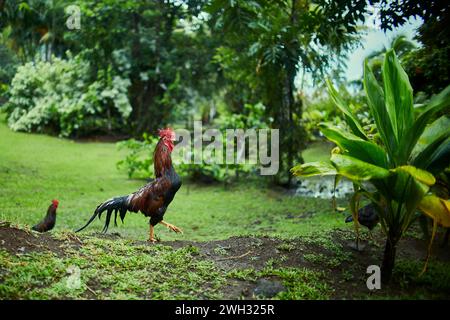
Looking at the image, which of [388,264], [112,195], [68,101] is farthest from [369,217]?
[68,101]

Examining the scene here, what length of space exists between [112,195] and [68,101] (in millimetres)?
5186

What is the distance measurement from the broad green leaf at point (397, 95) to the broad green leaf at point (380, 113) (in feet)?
0.09

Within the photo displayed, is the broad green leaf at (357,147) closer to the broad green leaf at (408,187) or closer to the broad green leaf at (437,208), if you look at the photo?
the broad green leaf at (408,187)

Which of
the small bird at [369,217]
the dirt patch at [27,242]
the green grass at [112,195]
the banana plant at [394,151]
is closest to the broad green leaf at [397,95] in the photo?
the banana plant at [394,151]

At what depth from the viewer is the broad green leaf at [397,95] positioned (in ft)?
7.45

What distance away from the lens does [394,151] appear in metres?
2.28

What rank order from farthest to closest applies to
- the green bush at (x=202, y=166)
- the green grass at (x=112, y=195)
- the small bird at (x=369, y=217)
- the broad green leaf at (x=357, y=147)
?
the green bush at (x=202, y=166), the green grass at (x=112, y=195), the small bird at (x=369, y=217), the broad green leaf at (x=357, y=147)

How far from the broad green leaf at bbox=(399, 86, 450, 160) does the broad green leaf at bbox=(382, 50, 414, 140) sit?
3.1 inches

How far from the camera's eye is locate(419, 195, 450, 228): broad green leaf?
79.0 inches

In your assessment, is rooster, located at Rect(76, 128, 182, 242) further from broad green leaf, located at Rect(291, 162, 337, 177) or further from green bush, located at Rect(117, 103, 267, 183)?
green bush, located at Rect(117, 103, 267, 183)

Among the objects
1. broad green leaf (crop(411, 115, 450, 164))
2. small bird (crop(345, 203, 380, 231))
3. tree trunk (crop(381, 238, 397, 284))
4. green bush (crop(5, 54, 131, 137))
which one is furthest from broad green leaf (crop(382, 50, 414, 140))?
green bush (crop(5, 54, 131, 137))

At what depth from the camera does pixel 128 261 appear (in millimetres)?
2576

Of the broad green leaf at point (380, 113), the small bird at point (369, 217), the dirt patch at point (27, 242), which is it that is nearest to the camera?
the broad green leaf at point (380, 113)

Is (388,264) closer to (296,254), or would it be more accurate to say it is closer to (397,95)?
(296,254)
